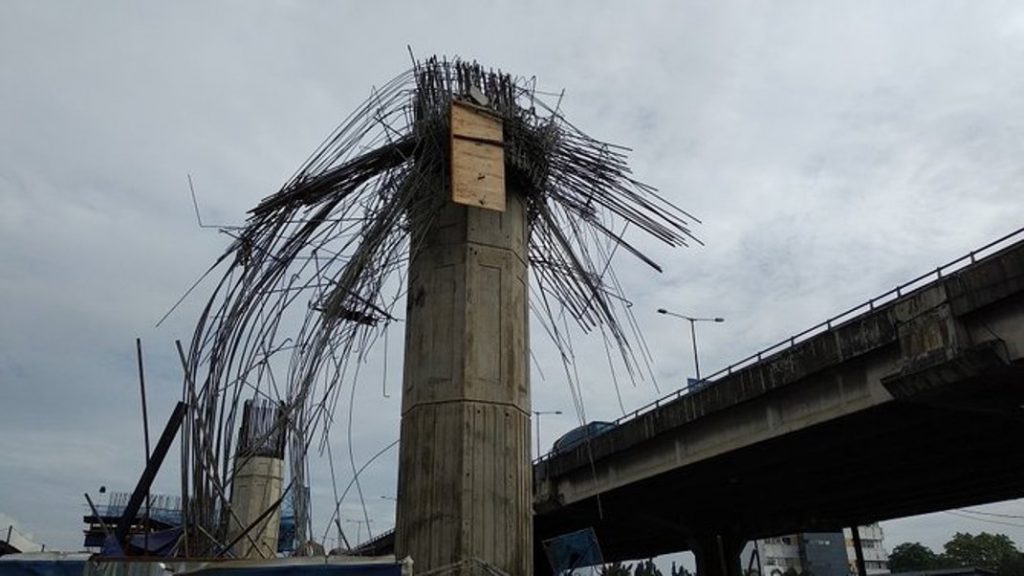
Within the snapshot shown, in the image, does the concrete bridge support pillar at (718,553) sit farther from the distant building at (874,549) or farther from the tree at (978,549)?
the distant building at (874,549)

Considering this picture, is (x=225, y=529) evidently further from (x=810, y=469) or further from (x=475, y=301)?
(x=810, y=469)

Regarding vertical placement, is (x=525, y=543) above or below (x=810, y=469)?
below

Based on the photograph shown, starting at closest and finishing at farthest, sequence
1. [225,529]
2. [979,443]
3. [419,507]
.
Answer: [419,507] → [225,529] → [979,443]

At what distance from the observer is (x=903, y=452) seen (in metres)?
21.1

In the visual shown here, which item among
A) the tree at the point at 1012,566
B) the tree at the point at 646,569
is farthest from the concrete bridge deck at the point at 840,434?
the tree at the point at 1012,566

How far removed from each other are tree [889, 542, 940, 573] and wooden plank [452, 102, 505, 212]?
3942 inches

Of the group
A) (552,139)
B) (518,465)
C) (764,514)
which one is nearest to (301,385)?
(518,465)

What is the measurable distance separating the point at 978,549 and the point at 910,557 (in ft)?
Answer: 51.7

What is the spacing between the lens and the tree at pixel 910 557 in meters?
89.9

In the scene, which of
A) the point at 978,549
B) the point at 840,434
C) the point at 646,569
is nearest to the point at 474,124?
the point at 840,434

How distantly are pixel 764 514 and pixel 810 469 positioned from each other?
8.86m

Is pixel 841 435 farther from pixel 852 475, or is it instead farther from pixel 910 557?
pixel 910 557

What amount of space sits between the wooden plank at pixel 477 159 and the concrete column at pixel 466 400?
5.6 inches

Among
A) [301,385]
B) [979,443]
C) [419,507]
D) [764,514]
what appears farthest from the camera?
[764,514]
